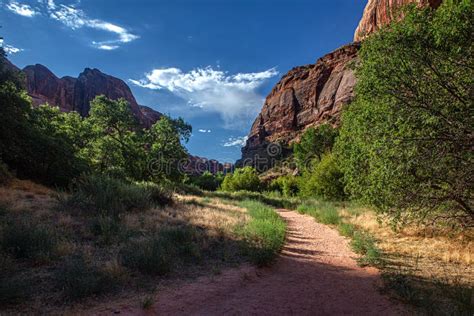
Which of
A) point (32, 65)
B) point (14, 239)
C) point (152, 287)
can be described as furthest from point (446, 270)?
point (32, 65)

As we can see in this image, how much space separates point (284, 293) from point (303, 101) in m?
112

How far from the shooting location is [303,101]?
11131cm

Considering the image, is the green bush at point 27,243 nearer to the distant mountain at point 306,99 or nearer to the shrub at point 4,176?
the shrub at point 4,176

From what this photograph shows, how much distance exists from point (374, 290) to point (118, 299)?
5015mm

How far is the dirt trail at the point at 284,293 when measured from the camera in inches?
182

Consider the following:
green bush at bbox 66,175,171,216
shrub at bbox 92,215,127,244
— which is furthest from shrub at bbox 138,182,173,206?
shrub at bbox 92,215,127,244

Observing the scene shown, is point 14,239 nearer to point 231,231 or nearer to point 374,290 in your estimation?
point 231,231

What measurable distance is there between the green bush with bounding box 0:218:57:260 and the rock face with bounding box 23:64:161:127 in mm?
95492

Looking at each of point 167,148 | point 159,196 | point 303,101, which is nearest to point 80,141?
point 167,148

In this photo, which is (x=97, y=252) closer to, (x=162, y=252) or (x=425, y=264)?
(x=162, y=252)

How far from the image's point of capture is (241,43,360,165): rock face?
301ft

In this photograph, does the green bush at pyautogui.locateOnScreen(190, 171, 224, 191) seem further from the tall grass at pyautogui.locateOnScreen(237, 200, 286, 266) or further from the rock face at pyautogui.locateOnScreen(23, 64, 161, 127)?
the tall grass at pyautogui.locateOnScreen(237, 200, 286, 266)

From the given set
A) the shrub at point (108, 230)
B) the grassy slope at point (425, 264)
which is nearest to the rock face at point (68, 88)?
the shrub at point (108, 230)

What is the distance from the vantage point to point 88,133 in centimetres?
2781
